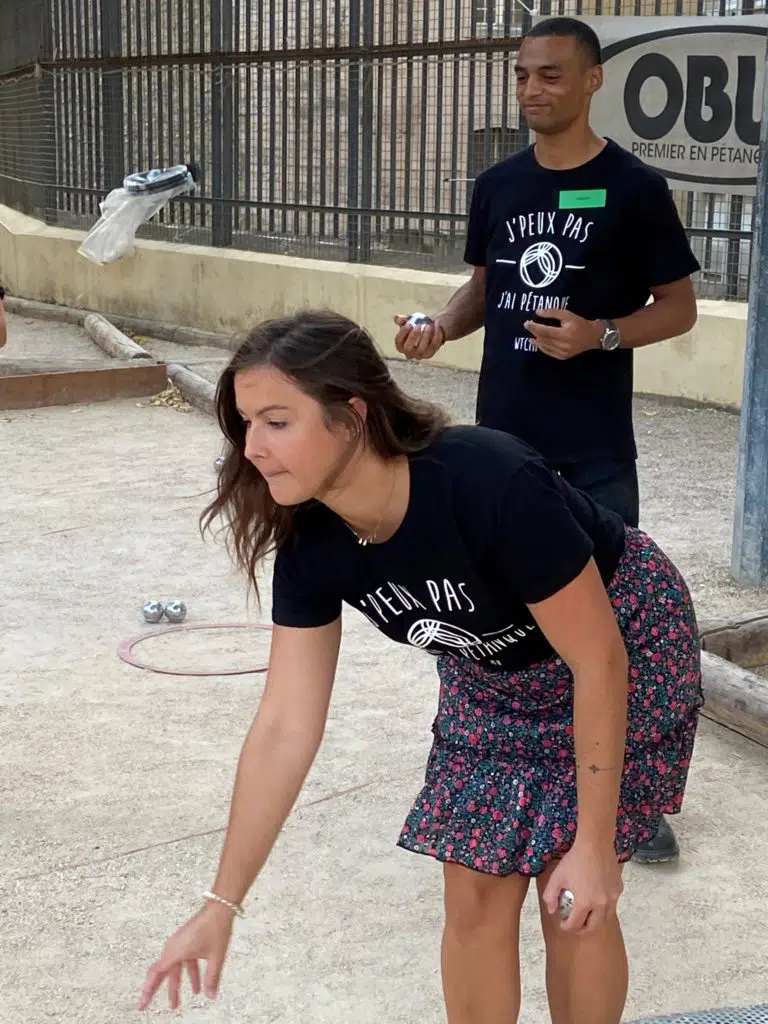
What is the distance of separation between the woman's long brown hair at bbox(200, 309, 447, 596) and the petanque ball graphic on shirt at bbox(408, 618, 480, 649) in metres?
0.25

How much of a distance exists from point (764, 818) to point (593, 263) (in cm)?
149

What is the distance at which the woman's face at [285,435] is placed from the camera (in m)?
2.13

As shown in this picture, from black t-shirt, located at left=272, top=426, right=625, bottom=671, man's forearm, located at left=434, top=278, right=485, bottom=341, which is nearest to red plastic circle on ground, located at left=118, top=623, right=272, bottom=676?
man's forearm, located at left=434, top=278, right=485, bottom=341

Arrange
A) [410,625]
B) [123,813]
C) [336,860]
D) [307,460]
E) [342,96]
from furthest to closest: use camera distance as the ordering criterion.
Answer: [342,96] → [123,813] → [336,860] → [410,625] → [307,460]

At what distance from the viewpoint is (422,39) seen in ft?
35.7

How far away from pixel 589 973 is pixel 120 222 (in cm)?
1239

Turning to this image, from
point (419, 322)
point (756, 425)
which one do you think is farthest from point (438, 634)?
point (756, 425)

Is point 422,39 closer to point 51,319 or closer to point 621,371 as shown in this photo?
point 51,319

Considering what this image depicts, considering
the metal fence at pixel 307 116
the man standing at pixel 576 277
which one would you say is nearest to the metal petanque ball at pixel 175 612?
the man standing at pixel 576 277

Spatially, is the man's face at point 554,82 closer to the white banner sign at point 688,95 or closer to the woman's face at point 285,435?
the woman's face at point 285,435

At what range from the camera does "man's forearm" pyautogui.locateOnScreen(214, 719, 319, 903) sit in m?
2.26

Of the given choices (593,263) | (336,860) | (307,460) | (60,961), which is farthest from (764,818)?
(307,460)

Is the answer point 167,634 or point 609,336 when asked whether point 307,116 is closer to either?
point 167,634

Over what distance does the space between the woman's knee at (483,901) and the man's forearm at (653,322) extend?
1384 millimetres
